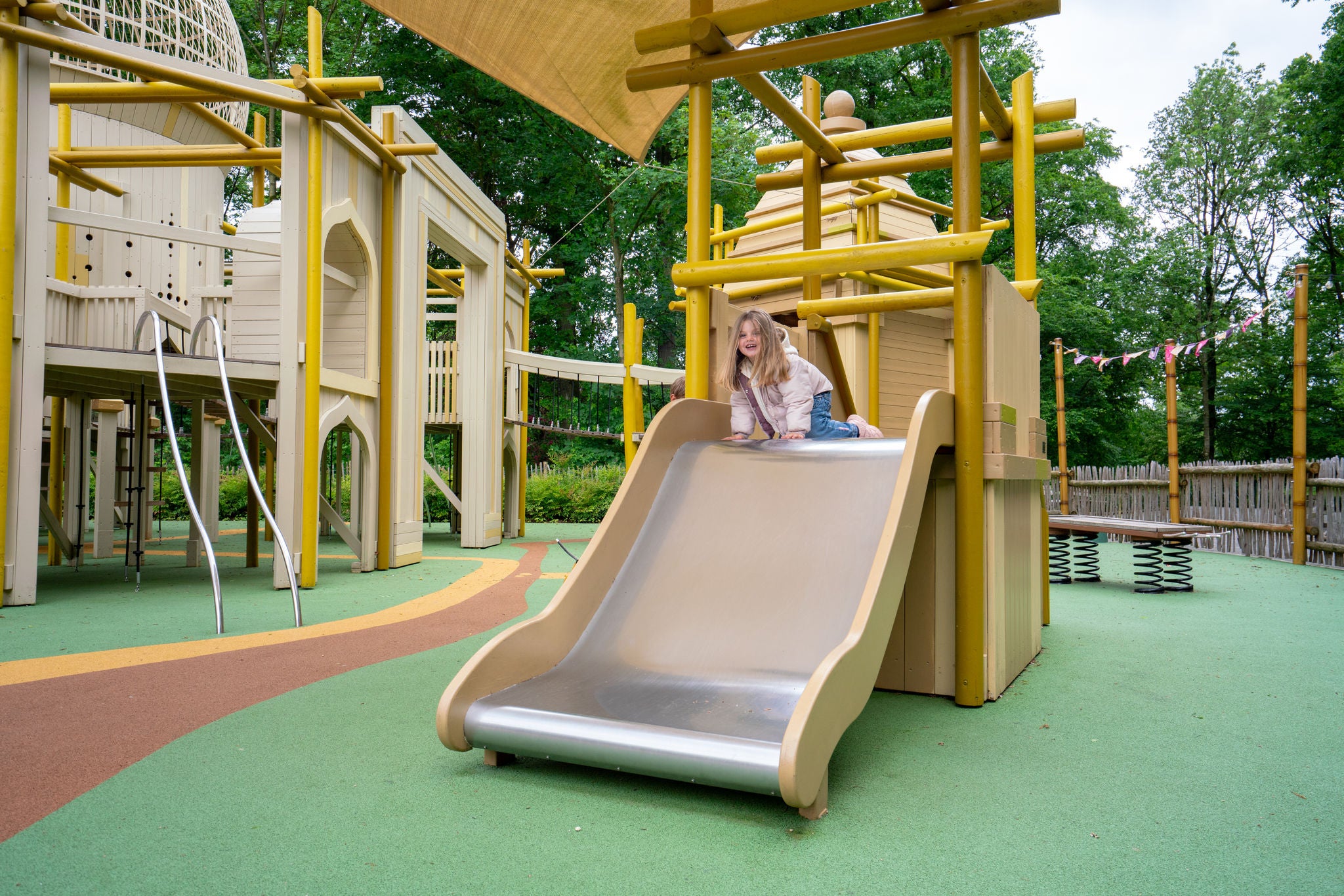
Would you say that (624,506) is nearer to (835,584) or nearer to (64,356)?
(835,584)

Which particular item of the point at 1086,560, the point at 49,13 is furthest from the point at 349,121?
the point at 1086,560

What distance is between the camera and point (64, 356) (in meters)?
6.31

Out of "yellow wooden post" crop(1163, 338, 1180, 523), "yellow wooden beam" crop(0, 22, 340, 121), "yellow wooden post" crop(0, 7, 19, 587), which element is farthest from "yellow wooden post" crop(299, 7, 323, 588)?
"yellow wooden post" crop(1163, 338, 1180, 523)

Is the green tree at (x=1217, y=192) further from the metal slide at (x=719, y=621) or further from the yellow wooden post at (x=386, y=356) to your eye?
the metal slide at (x=719, y=621)

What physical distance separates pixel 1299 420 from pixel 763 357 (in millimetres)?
8504

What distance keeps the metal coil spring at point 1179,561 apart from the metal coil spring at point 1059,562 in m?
0.91

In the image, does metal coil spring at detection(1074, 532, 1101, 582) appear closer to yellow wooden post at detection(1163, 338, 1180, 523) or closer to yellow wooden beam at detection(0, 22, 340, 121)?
yellow wooden post at detection(1163, 338, 1180, 523)

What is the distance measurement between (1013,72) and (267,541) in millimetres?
23125

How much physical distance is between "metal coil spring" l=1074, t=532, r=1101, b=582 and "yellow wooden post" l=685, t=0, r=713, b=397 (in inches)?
235

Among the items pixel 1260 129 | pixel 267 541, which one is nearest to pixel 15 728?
pixel 267 541

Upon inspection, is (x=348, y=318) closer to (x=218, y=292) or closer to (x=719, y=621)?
(x=218, y=292)

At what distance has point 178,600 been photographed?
651cm

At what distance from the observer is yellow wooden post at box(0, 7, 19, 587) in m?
5.90

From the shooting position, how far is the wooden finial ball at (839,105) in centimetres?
1029
